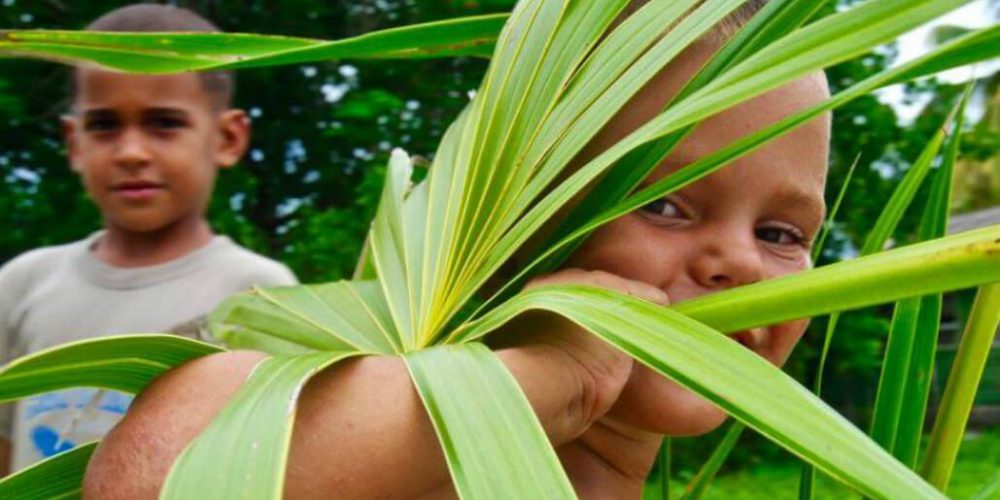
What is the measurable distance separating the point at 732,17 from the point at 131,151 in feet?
3.78

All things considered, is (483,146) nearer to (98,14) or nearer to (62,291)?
(62,291)

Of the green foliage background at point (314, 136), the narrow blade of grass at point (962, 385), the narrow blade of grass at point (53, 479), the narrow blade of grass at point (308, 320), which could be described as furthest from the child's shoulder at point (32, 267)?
the green foliage background at point (314, 136)

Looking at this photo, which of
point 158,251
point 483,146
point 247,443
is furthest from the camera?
point 158,251

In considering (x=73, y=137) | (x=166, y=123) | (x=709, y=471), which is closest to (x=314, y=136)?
(x=73, y=137)

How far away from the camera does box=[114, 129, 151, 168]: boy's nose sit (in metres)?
1.75

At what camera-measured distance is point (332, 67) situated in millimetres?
5488

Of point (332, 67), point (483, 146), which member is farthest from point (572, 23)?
point (332, 67)

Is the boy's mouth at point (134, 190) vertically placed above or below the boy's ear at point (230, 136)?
below

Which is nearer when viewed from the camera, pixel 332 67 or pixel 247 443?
pixel 247 443

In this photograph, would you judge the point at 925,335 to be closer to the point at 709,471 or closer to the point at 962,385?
the point at 962,385

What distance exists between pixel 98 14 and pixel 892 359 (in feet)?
16.0

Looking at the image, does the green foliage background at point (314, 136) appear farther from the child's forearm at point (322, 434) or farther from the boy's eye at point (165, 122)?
the child's forearm at point (322, 434)

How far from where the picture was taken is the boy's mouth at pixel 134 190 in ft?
5.82

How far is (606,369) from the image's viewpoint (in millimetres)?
675
